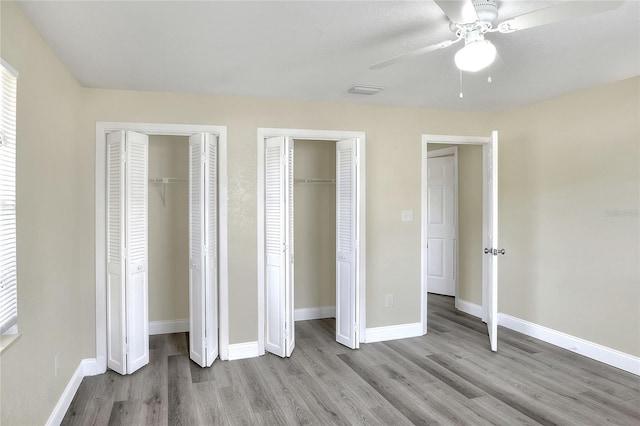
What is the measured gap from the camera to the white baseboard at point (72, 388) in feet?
8.75

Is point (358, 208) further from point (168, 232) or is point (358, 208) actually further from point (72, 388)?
point (72, 388)

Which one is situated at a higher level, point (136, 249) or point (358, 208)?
point (358, 208)

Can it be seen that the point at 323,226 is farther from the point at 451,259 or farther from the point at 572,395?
the point at 572,395

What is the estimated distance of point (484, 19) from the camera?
2.07 m

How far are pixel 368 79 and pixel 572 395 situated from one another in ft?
9.41

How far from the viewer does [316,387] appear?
10.8 ft

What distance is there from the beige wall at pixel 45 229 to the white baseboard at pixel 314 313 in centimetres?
232

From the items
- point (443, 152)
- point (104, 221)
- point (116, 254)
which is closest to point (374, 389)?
point (116, 254)

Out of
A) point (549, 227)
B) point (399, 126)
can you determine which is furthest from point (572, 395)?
point (399, 126)

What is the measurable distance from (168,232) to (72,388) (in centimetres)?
191

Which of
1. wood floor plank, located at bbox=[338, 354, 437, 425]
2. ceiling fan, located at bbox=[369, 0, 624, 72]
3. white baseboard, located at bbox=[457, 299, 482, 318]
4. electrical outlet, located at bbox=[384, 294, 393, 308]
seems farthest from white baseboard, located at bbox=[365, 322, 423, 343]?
ceiling fan, located at bbox=[369, 0, 624, 72]

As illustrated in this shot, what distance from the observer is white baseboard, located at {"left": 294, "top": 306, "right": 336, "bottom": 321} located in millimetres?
5137

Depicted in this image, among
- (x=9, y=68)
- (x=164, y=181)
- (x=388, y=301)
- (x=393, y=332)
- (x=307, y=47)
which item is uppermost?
(x=307, y=47)

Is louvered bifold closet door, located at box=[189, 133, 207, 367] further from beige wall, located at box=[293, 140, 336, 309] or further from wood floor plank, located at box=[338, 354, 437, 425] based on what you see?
beige wall, located at box=[293, 140, 336, 309]
